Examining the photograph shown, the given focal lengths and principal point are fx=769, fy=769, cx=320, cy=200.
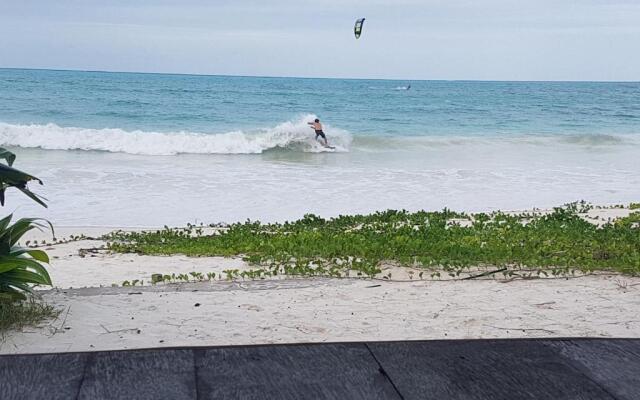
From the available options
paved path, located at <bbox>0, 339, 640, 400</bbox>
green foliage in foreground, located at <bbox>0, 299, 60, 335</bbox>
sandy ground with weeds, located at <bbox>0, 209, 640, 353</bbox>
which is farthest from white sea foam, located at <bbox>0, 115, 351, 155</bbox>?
paved path, located at <bbox>0, 339, 640, 400</bbox>

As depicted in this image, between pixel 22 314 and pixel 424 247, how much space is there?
146 inches

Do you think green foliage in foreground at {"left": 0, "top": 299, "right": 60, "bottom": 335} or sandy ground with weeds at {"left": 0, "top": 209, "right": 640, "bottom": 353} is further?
sandy ground with weeds at {"left": 0, "top": 209, "right": 640, "bottom": 353}

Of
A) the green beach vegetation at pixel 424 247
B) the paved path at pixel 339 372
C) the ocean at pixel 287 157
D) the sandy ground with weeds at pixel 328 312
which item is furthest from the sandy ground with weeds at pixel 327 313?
the ocean at pixel 287 157

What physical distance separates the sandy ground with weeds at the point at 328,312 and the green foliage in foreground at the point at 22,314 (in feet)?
0.17

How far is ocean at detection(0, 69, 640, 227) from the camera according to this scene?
42.4 ft

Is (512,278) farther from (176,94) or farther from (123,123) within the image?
(176,94)

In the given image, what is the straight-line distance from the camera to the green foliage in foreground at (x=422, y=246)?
19.9 ft

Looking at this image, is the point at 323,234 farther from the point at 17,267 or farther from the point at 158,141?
the point at 158,141

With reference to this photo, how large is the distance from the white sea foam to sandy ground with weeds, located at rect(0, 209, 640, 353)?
18.0 metres

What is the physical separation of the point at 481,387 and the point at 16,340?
7.05ft

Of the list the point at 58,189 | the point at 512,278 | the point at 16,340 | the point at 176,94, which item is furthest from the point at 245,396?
the point at 176,94

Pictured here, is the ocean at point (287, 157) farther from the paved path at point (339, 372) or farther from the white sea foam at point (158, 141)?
the paved path at point (339, 372)

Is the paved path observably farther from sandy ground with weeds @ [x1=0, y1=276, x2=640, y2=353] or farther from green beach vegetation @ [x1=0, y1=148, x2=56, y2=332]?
green beach vegetation @ [x1=0, y1=148, x2=56, y2=332]

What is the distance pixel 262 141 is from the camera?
25.6 metres
